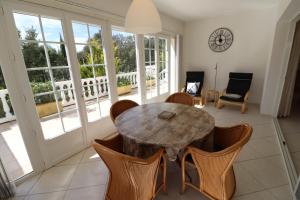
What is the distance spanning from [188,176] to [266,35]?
161 inches

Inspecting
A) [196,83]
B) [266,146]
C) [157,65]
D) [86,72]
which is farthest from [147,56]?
[266,146]

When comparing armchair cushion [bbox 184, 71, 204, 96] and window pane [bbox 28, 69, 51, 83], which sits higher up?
window pane [bbox 28, 69, 51, 83]

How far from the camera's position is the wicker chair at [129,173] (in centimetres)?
105

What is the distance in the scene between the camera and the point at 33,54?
181 centimetres

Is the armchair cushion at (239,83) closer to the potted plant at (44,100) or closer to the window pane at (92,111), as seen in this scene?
the window pane at (92,111)

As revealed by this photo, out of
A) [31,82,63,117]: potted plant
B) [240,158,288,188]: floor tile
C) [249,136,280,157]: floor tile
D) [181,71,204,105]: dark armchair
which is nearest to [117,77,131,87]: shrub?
[181,71,204,105]: dark armchair

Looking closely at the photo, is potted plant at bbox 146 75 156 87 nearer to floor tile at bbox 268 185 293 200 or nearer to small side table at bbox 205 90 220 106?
small side table at bbox 205 90 220 106

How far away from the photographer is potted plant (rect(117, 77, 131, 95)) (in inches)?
209

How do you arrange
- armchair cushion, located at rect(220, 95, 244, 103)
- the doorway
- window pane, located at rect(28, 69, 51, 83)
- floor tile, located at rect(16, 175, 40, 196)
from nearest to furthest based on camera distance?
floor tile, located at rect(16, 175, 40, 196) → window pane, located at rect(28, 69, 51, 83) → the doorway → armchair cushion, located at rect(220, 95, 244, 103)

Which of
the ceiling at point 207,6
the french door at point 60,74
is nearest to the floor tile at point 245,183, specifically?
the french door at point 60,74

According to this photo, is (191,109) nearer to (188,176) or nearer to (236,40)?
(188,176)

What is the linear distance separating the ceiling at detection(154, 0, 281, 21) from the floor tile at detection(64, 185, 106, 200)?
10.9 ft

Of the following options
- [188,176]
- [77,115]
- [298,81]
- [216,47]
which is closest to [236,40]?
[216,47]

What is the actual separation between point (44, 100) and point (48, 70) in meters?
0.39
